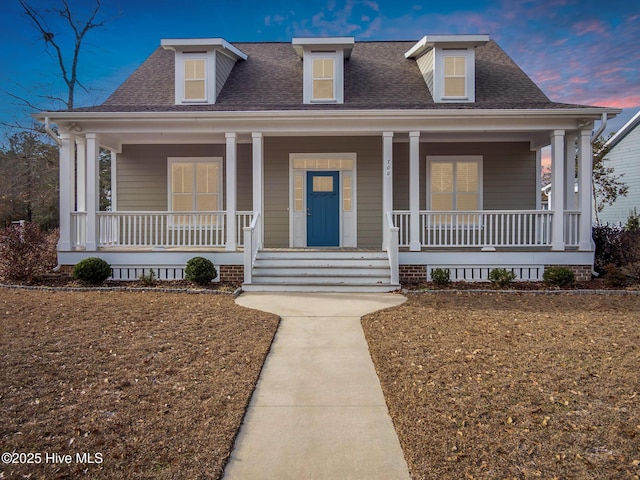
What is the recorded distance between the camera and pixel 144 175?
11664 millimetres

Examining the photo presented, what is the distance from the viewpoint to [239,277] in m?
9.38

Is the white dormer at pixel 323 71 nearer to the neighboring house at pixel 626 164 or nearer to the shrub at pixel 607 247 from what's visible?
the shrub at pixel 607 247

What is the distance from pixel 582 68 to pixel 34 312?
56.8 ft

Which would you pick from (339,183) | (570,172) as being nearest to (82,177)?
(339,183)

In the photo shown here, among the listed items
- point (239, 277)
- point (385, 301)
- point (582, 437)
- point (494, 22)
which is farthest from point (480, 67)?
point (582, 437)

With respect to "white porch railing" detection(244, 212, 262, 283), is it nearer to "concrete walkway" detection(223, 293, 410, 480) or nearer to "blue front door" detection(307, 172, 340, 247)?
"blue front door" detection(307, 172, 340, 247)

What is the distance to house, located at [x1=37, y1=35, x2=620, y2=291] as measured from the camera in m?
9.38

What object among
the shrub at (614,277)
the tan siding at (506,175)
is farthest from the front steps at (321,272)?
the shrub at (614,277)

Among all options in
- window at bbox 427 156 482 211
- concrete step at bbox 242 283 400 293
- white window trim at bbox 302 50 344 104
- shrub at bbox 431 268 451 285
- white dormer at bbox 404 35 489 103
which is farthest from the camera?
window at bbox 427 156 482 211

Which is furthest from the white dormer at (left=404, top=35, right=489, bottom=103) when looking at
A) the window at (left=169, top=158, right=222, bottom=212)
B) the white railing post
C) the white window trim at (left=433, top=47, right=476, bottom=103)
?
the window at (left=169, top=158, right=222, bottom=212)

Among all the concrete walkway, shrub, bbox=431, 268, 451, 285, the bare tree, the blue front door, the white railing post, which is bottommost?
the concrete walkway

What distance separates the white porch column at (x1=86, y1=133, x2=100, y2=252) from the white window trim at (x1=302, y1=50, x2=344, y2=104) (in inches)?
205

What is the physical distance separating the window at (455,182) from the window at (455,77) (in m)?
1.68

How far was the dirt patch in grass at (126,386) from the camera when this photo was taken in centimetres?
271
